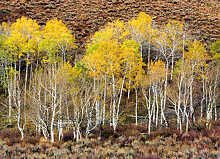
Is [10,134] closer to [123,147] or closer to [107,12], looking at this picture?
[123,147]

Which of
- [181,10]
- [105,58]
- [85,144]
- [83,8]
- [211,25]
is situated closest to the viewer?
[85,144]

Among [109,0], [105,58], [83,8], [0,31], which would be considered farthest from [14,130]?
[109,0]

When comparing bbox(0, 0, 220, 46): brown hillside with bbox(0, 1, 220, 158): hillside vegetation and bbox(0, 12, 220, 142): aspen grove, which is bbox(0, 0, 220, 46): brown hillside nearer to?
bbox(0, 1, 220, 158): hillside vegetation

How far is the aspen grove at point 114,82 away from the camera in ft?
43.7

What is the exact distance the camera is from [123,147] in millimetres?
11031

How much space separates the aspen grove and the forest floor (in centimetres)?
110

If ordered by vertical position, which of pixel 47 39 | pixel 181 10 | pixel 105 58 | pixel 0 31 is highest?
pixel 181 10

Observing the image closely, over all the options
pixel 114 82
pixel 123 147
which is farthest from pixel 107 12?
pixel 123 147

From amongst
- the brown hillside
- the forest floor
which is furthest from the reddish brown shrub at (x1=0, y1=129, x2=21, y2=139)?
the brown hillside

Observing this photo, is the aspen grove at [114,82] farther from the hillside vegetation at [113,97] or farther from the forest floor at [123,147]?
the forest floor at [123,147]

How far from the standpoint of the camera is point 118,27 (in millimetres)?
25250

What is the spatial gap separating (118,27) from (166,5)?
2521cm

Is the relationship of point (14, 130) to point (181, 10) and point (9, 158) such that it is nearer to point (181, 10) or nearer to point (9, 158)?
point (9, 158)

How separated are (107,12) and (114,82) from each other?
3165 centimetres
